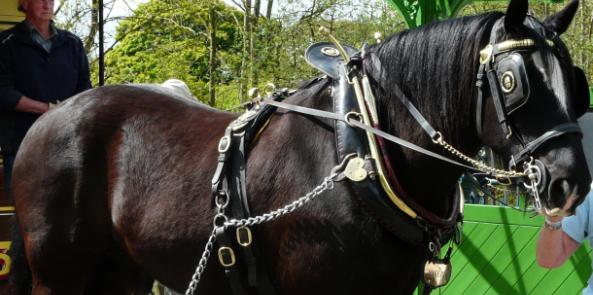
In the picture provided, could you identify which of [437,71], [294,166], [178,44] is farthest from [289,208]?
[178,44]

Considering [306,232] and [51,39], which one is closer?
[306,232]

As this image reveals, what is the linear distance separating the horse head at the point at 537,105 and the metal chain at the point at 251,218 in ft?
1.68

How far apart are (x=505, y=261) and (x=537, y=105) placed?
8.13ft

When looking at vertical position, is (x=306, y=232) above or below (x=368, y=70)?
below

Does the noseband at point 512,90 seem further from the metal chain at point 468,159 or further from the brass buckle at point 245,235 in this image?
the brass buckle at point 245,235

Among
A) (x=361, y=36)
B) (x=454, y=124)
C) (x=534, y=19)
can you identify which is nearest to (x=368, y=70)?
(x=454, y=124)

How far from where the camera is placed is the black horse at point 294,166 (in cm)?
212

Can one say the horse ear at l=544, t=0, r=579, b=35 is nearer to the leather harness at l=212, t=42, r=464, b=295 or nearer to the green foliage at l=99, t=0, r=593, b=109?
the leather harness at l=212, t=42, r=464, b=295

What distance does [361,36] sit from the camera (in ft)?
42.0

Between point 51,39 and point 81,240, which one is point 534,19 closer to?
point 81,240

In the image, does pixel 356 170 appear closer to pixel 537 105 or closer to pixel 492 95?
pixel 492 95

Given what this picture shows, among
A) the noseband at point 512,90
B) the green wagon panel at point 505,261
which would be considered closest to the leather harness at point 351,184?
the noseband at point 512,90

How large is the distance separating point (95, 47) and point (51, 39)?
9.34 metres

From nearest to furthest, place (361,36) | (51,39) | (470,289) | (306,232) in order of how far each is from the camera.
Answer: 1. (306,232)
2. (51,39)
3. (470,289)
4. (361,36)
